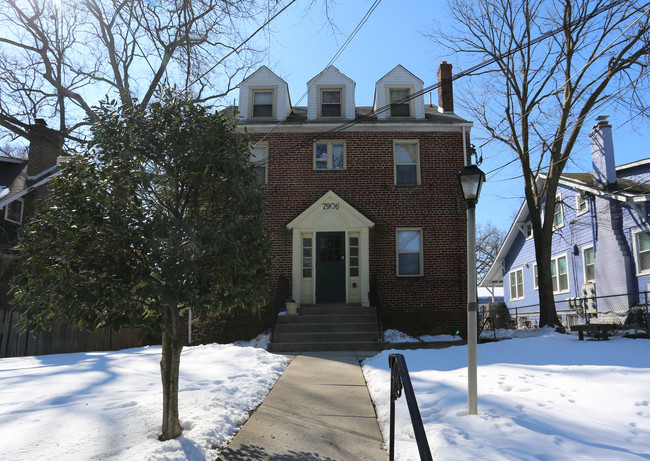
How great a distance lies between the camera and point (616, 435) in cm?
429

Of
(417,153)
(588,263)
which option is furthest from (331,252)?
(588,263)

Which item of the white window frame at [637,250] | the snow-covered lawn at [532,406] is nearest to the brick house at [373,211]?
the snow-covered lawn at [532,406]

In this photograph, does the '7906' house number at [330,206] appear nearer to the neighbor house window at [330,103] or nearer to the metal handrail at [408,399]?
the neighbor house window at [330,103]

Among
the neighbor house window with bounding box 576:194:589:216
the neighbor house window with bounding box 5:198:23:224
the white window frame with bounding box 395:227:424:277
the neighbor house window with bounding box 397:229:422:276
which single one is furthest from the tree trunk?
the neighbor house window with bounding box 576:194:589:216

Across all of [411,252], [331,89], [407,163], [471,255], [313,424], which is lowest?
[313,424]

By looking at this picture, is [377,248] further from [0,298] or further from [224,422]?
[0,298]

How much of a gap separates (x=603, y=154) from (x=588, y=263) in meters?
4.23

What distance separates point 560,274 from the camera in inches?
801

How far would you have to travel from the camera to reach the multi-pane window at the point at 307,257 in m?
14.2

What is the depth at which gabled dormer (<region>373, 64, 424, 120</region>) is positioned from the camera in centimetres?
1542

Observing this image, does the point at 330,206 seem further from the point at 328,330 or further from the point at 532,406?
the point at 532,406

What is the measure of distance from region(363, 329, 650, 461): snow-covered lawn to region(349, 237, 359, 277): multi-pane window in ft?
17.1

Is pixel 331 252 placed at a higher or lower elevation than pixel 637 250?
lower

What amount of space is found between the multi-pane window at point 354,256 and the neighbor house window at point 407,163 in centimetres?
232
